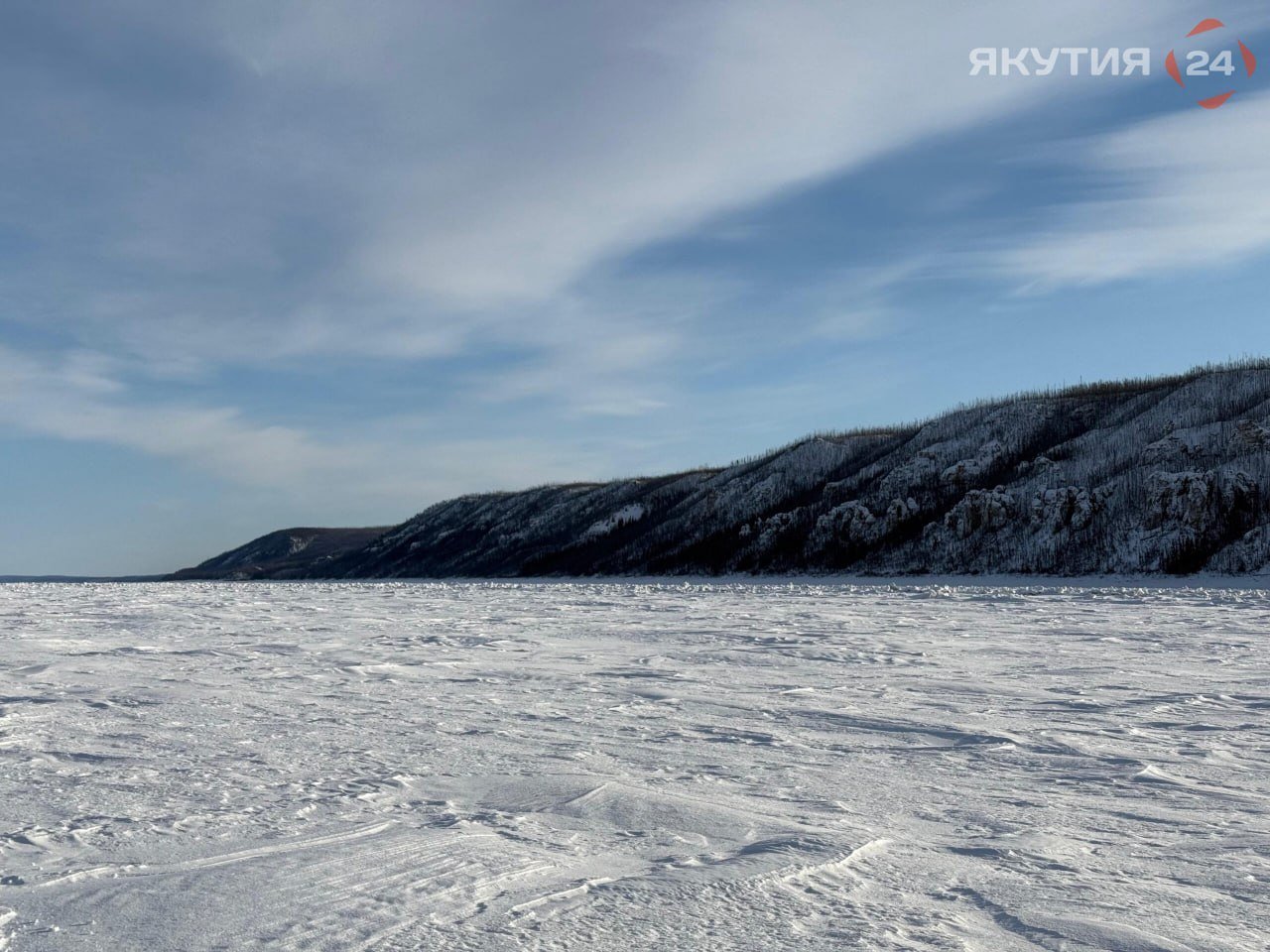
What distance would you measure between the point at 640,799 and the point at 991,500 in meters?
24.2

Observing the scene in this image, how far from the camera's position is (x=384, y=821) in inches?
148

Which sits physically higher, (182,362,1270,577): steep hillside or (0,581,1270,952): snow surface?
(182,362,1270,577): steep hillside

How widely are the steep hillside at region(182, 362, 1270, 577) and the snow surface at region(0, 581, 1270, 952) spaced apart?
15.4m

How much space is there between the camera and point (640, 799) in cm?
407

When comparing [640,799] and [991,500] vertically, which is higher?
[991,500]

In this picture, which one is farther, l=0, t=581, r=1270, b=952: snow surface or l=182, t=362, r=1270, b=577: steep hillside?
l=182, t=362, r=1270, b=577: steep hillside

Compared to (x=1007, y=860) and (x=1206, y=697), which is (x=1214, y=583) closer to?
(x=1206, y=697)

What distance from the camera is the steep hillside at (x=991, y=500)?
2273 cm

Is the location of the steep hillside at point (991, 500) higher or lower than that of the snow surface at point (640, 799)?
higher

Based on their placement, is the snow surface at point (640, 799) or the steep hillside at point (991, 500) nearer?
the snow surface at point (640, 799)

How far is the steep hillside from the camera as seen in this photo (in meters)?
22.7

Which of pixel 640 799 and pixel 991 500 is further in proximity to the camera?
pixel 991 500

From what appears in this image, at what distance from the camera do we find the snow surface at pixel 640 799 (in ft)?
9.27

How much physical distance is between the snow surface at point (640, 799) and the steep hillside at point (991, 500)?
15385 mm
